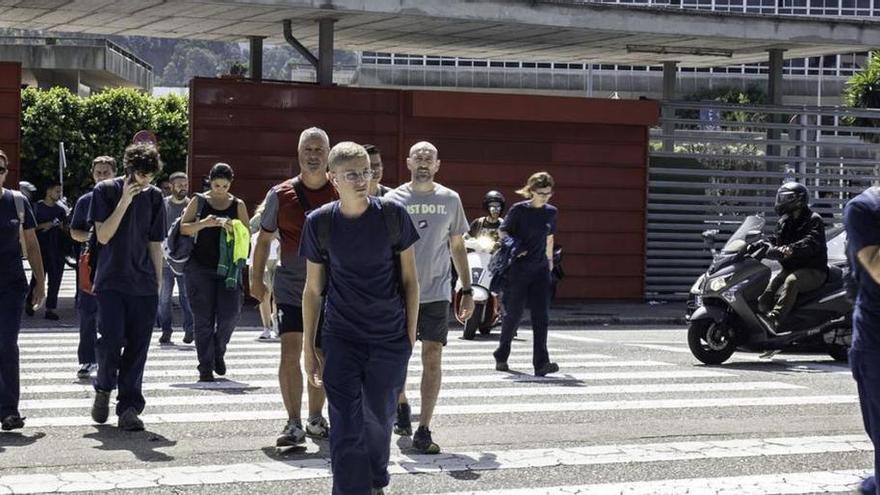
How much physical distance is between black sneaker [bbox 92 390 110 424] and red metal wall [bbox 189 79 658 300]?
1200 centimetres

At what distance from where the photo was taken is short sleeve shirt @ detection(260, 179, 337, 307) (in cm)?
895

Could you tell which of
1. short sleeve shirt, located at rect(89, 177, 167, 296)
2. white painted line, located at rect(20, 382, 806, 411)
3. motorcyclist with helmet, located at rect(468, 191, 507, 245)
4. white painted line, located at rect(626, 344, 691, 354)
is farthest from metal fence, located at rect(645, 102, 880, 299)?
short sleeve shirt, located at rect(89, 177, 167, 296)

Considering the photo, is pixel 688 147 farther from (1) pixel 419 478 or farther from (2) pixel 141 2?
(1) pixel 419 478

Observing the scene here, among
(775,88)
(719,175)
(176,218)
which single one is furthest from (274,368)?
(775,88)

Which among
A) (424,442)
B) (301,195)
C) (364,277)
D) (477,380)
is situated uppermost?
(301,195)

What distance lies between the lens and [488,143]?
23125 mm

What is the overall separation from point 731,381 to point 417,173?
15.0 ft

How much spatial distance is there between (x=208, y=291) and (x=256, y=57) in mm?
13419

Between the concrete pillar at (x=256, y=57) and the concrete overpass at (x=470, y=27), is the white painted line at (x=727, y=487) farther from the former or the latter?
the concrete pillar at (x=256, y=57)

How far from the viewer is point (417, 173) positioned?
30.7 feet

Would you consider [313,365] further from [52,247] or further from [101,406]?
[52,247]

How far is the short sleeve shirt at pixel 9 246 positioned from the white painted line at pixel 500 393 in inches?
57.1

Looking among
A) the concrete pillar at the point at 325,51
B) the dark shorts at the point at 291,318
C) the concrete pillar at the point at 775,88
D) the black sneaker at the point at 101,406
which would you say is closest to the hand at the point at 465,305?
the dark shorts at the point at 291,318

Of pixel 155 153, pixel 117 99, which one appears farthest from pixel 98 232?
pixel 117 99
